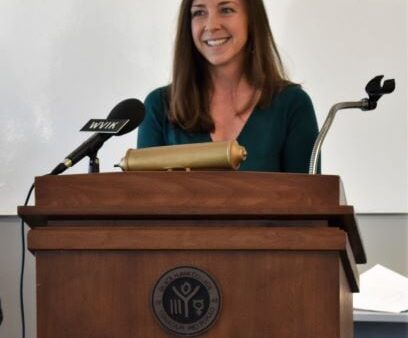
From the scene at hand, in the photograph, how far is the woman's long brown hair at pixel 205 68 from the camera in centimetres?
183

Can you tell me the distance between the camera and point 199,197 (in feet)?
3.15

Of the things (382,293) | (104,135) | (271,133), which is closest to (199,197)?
(104,135)

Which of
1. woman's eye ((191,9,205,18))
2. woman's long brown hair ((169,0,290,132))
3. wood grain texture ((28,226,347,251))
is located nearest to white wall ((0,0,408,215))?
woman's long brown hair ((169,0,290,132))

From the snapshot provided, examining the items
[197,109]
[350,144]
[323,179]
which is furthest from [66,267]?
[350,144]

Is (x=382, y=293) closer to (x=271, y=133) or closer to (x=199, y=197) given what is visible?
(x=271, y=133)

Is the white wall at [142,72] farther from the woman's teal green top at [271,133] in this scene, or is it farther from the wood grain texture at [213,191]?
the wood grain texture at [213,191]

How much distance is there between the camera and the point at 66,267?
1000 millimetres

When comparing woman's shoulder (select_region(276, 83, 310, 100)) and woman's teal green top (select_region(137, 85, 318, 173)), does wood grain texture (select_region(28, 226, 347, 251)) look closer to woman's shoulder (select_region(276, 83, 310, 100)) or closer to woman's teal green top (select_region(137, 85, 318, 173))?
woman's teal green top (select_region(137, 85, 318, 173))

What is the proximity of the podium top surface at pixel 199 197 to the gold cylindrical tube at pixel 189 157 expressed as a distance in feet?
0.28

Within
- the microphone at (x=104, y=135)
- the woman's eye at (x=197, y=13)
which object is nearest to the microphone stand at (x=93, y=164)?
the microphone at (x=104, y=135)

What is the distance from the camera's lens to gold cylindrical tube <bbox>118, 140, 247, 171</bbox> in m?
1.05

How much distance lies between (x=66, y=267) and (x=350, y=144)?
183cm

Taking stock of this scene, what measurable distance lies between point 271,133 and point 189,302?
Result: 34.4 inches

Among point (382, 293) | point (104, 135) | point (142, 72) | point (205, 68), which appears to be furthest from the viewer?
point (142, 72)
